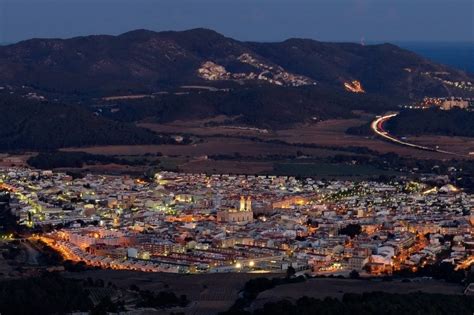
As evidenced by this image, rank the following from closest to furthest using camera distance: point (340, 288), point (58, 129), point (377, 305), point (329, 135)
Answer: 1. point (377, 305)
2. point (340, 288)
3. point (58, 129)
4. point (329, 135)

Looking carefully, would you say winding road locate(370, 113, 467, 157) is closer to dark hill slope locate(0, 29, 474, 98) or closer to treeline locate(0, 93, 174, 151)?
treeline locate(0, 93, 174, 151)

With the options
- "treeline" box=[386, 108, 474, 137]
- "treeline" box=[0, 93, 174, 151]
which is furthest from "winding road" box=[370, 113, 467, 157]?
"treeline" box=[0, 93, 174, 151]

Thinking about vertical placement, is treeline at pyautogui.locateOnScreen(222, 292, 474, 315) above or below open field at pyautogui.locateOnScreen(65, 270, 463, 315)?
above

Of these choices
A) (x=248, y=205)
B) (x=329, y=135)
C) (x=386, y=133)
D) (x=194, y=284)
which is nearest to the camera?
(x=194, y=284)

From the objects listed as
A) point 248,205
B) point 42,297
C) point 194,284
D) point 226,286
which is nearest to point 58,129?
point 248,205

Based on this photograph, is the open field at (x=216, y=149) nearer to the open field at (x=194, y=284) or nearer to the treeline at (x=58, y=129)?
the treeline at (x=58, y=129)

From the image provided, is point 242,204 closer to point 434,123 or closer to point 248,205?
point 248,205
